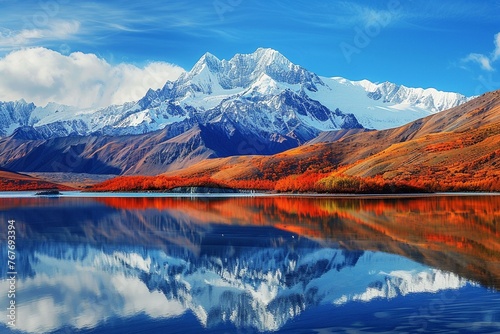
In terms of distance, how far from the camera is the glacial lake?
23.4 m

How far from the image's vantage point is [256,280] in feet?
104

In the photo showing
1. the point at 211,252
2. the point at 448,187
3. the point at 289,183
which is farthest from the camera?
the point at 289,183

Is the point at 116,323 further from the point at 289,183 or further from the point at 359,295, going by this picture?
the point at 289,183

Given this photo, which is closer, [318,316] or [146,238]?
[318,316]

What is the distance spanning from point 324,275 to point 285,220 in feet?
113

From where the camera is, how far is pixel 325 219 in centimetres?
6781

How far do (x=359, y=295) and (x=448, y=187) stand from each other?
147m

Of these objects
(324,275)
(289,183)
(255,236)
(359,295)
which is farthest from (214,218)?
(289,183)

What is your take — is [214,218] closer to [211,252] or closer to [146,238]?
[146,238]

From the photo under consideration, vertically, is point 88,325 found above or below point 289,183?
below

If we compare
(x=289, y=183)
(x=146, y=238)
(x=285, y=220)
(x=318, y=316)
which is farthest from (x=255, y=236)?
(x=289, y=183)

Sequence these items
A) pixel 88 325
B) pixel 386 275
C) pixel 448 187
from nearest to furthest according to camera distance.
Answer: pixel 88 325 → pixel 386 275 → pixel 448 187

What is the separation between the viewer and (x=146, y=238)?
49750 millimetres

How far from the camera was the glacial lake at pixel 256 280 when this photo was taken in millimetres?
23391
